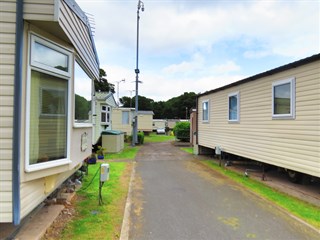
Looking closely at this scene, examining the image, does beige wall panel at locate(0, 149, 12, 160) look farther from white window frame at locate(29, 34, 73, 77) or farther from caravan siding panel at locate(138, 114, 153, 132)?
caravan siding panel at locate(138, 114, 153, 132)

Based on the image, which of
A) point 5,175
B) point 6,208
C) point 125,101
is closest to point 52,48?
point 5,175

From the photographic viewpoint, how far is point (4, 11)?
3186 mm

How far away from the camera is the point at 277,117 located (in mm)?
7891

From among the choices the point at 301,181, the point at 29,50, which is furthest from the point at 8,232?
the point at 301,181

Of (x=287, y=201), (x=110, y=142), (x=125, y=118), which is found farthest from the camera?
(x=125, y=118)

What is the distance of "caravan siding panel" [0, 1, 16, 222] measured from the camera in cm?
313

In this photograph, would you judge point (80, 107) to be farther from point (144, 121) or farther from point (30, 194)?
point (144, 121)

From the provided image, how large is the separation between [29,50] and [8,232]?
2.66 metres

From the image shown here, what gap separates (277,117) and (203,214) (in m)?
4.44

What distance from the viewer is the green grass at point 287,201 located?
5009 mm

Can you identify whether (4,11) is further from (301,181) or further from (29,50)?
(301,181)

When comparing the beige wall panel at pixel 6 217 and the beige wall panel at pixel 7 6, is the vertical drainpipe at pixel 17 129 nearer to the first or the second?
the beige wall panel at pixel 6 217

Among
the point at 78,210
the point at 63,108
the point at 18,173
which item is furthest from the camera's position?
the point at 78,210

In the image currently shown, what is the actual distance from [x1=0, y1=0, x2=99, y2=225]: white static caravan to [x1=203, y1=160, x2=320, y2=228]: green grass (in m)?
4.79
